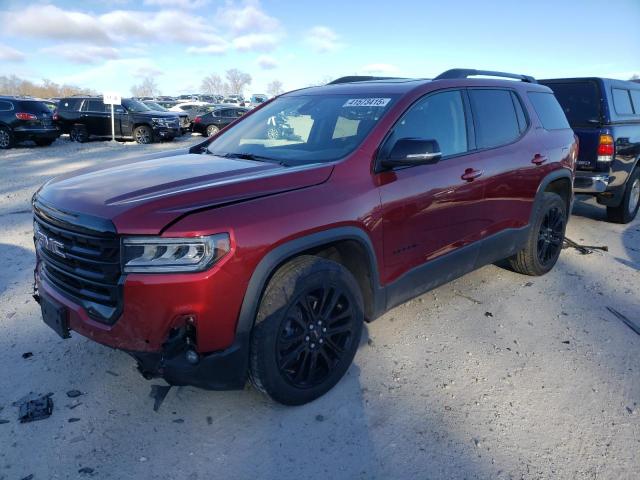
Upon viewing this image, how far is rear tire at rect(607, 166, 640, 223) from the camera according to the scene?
6.99 meters

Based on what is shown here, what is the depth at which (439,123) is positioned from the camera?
11.7 ft

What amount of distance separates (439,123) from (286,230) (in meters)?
1.70

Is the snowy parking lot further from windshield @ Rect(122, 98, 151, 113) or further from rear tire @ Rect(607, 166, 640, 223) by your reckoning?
windshield @ Rect(122, 98, 151, 113)

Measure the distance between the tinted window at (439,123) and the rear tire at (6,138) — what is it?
16338 millimetres

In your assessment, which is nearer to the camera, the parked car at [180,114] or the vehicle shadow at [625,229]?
the vehicle shadow at [625,229]

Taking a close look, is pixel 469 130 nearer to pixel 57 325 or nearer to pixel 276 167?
pixel 276 167

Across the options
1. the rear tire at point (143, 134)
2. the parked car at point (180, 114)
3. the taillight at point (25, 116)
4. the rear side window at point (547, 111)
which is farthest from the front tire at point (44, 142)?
the rear side window at point (547, 111)

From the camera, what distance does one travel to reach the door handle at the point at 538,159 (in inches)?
171

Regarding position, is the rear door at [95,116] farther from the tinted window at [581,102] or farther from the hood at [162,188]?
the hood at [162,188]

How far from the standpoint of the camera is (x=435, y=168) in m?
3.33

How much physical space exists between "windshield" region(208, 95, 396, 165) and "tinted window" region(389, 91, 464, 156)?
0.18m

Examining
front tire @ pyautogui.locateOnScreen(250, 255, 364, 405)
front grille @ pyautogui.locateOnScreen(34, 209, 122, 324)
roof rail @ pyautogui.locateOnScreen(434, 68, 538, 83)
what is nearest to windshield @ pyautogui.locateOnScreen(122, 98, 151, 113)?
roof rail @ pyautogui.locateOnScreen(434, 68, 538, 83)

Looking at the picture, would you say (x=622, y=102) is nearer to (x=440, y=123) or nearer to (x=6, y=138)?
(x=440, y=123)

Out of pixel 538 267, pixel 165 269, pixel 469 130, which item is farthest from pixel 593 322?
pixel 165 269
